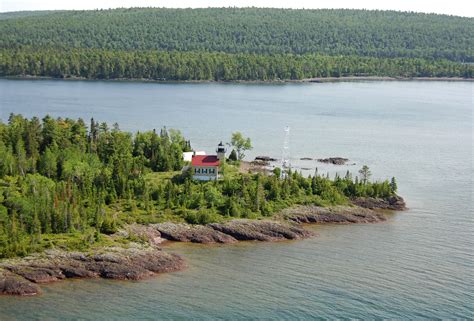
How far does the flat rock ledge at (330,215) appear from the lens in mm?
60469

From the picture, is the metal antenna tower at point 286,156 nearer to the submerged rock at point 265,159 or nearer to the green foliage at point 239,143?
the submerged rock at point 265,159

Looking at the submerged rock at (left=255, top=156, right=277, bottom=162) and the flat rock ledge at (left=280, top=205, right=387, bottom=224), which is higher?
the submerged rock at (left=255, top=156, right=277, bottom=162)

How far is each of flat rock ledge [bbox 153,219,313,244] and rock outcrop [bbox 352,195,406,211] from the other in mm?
8613

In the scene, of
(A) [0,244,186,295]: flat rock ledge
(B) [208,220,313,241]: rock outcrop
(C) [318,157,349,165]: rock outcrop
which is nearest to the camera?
(A) [0,244,186,295]: flat rock ledge

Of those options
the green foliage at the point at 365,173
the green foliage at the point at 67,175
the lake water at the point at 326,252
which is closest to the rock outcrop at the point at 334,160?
the lake water at the point at 326,252

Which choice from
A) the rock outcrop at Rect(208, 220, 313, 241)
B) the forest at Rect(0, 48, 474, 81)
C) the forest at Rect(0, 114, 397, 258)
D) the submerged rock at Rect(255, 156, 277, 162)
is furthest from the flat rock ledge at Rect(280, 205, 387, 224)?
the forest at Rect(0, 48, 474, 81)

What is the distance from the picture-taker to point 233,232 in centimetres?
5606

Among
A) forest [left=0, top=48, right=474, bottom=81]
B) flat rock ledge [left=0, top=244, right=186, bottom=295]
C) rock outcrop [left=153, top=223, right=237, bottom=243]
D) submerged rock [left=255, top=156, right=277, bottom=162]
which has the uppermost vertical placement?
forest [left=0, top=48, right=474, bottom=81]

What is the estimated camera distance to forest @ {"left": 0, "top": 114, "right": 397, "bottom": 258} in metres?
51.9

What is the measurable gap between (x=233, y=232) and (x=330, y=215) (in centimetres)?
903

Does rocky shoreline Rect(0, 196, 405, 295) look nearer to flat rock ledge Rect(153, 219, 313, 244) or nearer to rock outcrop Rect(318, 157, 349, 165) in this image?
flat rock ledge Rect(153, 219, 313, 244)

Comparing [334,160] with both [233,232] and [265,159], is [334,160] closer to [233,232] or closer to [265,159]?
[265,159]

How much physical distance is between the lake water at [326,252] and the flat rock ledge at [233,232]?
35.7 inches

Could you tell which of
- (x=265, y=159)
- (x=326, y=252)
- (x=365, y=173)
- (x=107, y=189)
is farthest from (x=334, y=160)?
(x=326, y=252)
